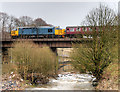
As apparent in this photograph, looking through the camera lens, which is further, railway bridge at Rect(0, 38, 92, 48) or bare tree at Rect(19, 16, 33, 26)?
bare tree at Rect(19, 16, 33, 26)

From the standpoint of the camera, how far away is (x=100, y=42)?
531 inches

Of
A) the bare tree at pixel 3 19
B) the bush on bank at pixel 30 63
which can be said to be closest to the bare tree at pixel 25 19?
the bare tree at pixel 3 19

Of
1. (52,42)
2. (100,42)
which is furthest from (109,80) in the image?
(52,42)

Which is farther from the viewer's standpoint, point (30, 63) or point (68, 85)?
point (30, 63)

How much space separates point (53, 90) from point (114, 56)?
21.1 feet

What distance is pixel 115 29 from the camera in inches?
521

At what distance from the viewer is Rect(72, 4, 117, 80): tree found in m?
13.2

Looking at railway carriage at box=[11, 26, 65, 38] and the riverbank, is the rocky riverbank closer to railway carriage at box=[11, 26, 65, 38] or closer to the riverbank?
the riverbank

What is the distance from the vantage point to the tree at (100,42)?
13164 mm

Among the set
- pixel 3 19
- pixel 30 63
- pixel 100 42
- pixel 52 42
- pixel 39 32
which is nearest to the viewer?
pixel 100 42

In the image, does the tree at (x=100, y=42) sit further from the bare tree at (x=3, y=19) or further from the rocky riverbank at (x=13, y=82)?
the bare tree at (x=3, y=19)

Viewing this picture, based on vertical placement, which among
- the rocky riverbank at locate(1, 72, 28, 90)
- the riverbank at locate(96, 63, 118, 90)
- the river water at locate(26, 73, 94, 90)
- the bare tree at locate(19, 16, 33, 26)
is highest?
the bare tree at locate(19, 16, 33, 26)

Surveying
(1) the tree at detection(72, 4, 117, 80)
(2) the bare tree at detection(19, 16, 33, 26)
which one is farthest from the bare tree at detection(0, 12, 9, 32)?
(1) the tree at detection(72, 4, 117, 80)

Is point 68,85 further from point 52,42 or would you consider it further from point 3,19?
point 3,19
